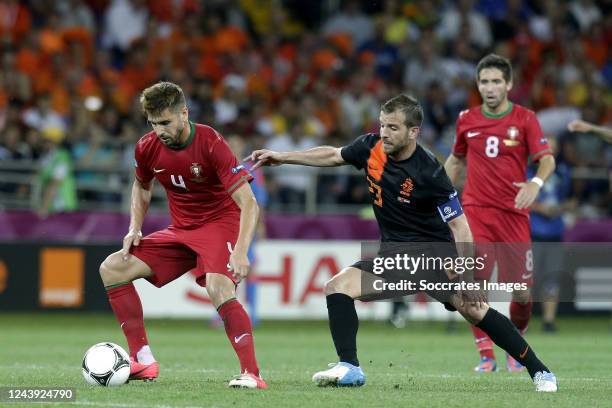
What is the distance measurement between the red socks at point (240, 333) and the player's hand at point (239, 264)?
1.02 feet

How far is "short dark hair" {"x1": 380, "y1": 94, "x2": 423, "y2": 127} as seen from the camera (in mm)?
7754

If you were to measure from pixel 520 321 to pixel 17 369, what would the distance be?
13.2ft

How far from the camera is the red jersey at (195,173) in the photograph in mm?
7992

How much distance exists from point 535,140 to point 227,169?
9.75 ft

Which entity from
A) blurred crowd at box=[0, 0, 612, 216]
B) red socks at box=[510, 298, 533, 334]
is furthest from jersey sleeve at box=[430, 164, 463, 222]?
blurred crowd at box=[0, 0, 612, 216]

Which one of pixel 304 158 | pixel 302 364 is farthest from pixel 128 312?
pixel 302 364

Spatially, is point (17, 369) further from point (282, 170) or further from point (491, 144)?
point (282, 170)

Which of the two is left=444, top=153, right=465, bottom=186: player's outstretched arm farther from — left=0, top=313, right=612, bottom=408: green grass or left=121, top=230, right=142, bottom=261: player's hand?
left=121, top=230, right=142, bottom=261: player's hand

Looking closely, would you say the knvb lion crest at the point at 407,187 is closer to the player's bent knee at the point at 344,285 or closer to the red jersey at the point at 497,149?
the player's bent knee at the point at 344,285

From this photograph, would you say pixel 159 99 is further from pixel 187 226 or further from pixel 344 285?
pixel 344 285

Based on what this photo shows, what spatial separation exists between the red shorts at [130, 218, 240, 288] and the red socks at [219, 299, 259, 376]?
0.32 m

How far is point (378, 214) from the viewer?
26.7 ft

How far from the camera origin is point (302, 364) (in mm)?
10367

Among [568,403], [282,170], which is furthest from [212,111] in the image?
[568,403]
